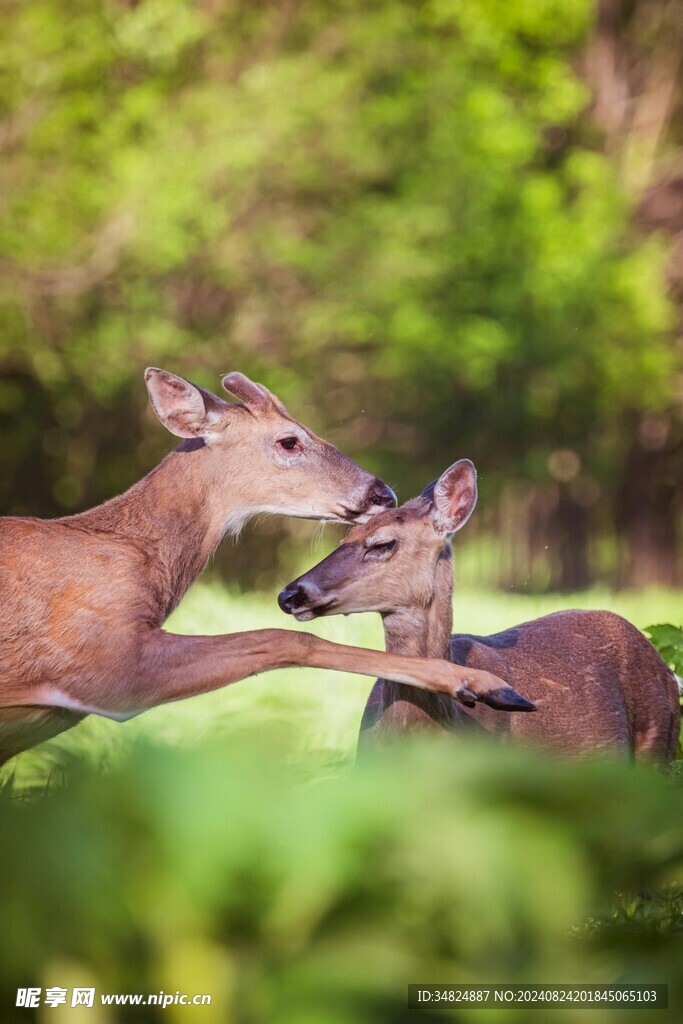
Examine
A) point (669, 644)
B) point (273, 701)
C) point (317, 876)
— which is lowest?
point (317, 876)

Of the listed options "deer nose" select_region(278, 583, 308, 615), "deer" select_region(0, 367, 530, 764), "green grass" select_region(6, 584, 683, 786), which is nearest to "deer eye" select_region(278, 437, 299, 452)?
"deer" select_region(0, 367, 530, 764)

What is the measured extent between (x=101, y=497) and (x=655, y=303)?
7938 millimetres

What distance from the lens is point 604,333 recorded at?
19.7m

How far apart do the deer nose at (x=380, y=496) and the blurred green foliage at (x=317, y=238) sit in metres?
11.7

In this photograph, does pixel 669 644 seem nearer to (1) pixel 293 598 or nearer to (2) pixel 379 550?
(2) pixel 379 550

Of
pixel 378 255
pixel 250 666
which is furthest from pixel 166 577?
pixel 378 255

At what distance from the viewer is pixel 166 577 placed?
4.16 m

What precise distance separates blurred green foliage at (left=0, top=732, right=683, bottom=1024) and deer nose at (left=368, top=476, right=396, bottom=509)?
292cm

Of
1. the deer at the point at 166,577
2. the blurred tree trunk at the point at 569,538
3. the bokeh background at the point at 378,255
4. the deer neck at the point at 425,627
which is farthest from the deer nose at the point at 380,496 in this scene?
the blurred tree trunk at the point at 569,538

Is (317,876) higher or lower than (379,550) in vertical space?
lower

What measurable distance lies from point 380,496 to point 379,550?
0.82ft

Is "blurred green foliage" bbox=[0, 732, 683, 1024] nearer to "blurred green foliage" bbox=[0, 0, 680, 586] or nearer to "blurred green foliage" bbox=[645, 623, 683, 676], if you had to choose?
"blurred green foliage" bbox=[645, 623, 683, 676]

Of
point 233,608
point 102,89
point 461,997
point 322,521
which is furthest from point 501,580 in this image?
point 461,997

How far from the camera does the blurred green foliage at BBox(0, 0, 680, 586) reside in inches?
683
